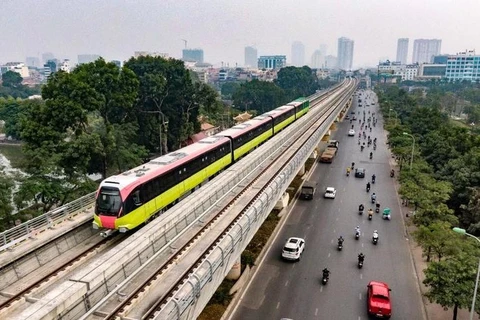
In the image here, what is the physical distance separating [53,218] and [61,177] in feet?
31.4

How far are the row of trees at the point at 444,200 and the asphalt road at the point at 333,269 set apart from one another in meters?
2.23

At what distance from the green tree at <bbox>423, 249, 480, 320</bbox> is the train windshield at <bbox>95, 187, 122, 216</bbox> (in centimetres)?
1595

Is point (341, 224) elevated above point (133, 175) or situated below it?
below

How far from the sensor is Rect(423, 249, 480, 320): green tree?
1841 centimetres

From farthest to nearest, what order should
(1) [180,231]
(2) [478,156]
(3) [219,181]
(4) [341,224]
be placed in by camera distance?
(2) [478,156] → (4) [341,224] → (3) [219,181] → (1) [180,231]

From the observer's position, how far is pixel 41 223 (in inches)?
834

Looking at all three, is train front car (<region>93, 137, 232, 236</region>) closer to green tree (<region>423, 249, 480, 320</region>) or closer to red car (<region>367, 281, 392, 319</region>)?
red car (<region>367, 281, 392, 319</region>)

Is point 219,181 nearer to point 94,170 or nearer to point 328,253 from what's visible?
point 328,253

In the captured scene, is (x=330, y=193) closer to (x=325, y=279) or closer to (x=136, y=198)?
(x=325, y=279)

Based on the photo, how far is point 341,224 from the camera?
112 ft

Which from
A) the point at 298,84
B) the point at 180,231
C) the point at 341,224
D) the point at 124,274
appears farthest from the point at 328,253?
the point at 298,84

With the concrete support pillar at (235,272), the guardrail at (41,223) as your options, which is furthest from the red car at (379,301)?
the guardrail at (41,223)

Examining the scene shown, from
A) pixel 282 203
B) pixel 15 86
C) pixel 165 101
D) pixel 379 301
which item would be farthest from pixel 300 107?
pixel 15 86

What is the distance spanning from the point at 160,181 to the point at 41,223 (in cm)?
676
